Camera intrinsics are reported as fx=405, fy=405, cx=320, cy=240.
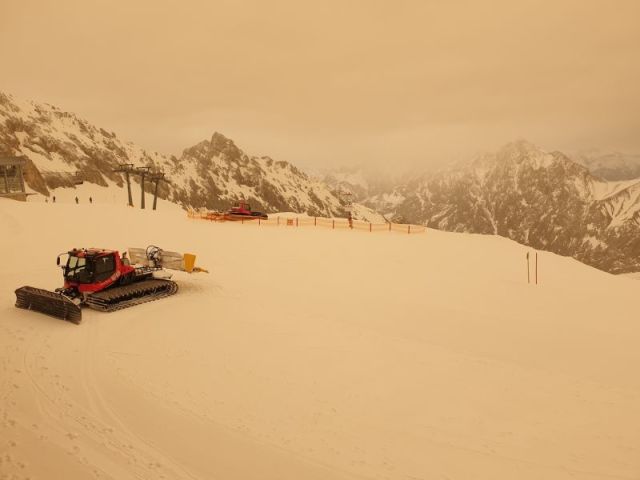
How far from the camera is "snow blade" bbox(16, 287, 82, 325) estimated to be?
11.8m

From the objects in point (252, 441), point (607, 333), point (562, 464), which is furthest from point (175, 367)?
point (607, 333)

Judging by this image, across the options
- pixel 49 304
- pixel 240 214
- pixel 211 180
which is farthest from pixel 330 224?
pixel 211 180

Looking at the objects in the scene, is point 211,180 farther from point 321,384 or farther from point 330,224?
point 321,384

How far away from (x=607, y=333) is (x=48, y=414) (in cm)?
1560

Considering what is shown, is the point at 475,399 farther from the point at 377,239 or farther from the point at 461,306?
the point at 377,239

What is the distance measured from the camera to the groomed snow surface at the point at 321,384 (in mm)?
6484

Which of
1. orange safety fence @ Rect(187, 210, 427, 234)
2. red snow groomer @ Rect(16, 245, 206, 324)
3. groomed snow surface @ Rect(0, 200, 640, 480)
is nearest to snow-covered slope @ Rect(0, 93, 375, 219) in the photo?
orange safety fence @ Rect(187, 210, 427, 234)

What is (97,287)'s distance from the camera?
536 inches

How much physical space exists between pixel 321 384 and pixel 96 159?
130903 mm

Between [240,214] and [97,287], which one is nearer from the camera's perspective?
[97,287]

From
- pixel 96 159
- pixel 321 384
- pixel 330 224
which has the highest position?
pixel 96 159

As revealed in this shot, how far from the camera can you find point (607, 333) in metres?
13.4

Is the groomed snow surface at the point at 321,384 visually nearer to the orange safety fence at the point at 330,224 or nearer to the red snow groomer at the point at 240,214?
the orange safety fence at the point at 330,224

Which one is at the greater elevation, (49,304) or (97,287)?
(97,287)
